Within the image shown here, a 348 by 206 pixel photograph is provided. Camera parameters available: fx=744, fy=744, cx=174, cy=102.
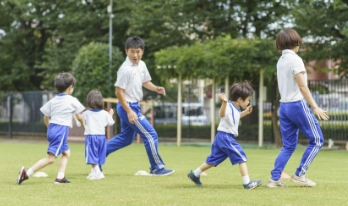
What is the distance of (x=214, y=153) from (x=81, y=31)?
2500 cm

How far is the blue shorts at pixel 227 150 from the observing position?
348 inches

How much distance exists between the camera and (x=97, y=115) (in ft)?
36.0

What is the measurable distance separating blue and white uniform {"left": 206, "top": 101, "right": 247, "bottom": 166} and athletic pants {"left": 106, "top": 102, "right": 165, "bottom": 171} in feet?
6.68

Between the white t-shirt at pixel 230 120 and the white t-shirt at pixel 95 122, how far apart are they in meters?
2.53

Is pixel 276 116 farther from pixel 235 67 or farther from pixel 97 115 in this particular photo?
pixel 97 115

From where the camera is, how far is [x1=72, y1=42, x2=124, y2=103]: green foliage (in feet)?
96.2

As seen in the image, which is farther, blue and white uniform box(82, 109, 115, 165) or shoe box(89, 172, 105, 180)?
blue and white uniform box(82, 109, 115, 165)

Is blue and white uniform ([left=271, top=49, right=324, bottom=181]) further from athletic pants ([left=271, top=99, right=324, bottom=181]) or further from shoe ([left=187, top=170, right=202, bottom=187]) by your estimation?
shoe ([left=187, top=170, right=202, bottom=187])

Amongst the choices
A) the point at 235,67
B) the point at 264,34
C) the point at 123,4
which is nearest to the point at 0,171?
the point at 235,67

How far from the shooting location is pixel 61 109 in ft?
32.8

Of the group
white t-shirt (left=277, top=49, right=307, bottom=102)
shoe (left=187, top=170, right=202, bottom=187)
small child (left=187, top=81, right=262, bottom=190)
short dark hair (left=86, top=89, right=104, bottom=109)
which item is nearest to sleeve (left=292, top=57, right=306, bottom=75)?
white t-shirt (left=277, top=49, right=307, bottom=102)

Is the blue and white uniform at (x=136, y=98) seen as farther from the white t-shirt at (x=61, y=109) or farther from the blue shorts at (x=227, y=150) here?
the blue shorts at (x=227, y=150)

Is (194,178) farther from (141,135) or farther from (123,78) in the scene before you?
(123,78)

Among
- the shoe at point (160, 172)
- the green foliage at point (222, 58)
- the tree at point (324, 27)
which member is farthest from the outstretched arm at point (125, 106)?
the green foliage at point (222, 58)
